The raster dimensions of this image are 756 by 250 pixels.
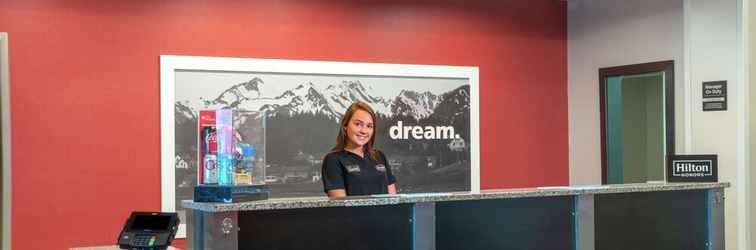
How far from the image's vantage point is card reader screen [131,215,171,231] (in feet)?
9.92

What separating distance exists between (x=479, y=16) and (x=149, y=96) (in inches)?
103

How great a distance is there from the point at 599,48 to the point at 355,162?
127 inches

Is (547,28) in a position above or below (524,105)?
above

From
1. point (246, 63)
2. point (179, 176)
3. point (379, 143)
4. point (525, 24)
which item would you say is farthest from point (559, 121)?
point (179, 176)

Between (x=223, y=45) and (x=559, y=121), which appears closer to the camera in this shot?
(x=223, y=45)

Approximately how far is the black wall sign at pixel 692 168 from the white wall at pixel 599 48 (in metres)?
2.08

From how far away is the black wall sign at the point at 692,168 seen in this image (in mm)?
4008

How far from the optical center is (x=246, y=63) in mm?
5660

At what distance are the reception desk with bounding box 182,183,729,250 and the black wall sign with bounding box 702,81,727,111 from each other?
187 cm

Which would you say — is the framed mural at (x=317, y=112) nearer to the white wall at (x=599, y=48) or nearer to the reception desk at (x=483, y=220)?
the white wall at (x=599, y=48)

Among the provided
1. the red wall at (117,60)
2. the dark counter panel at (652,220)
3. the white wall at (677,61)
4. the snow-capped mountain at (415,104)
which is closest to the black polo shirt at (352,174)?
the dark counter panel at (652,220)

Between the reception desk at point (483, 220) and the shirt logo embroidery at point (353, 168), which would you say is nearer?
the reception desk at point (483, 220)

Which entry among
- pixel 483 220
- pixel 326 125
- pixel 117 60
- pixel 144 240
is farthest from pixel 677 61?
pixel 144 240

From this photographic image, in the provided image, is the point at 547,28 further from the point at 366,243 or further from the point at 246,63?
the point at 366,243
